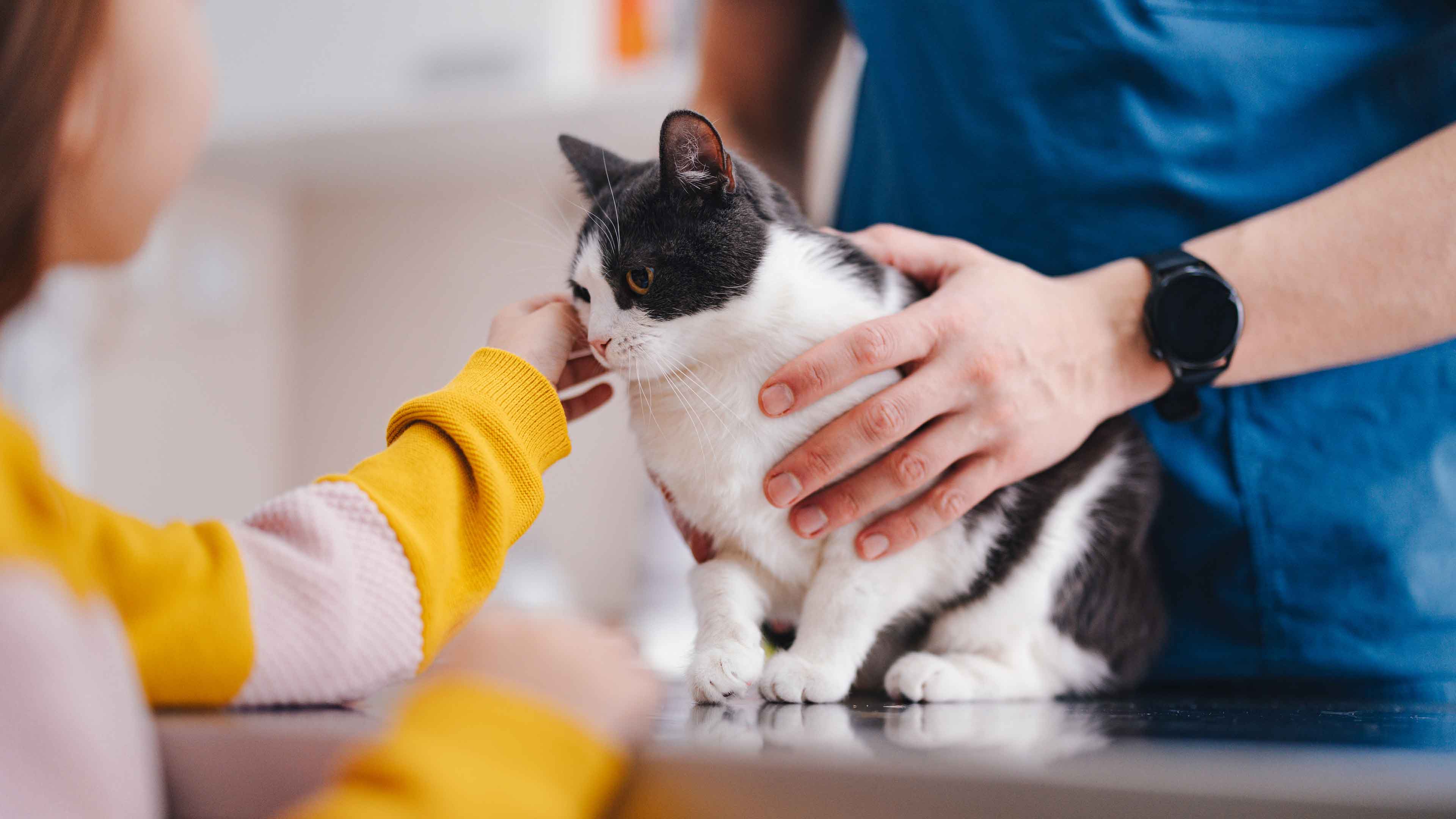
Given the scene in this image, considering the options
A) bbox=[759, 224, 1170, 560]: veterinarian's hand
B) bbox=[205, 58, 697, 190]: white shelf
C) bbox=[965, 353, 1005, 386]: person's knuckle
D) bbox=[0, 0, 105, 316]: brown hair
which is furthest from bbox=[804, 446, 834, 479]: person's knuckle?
bbox=[205, 58, 697, 190]: white shelf

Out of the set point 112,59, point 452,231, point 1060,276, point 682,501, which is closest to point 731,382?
point 682,501

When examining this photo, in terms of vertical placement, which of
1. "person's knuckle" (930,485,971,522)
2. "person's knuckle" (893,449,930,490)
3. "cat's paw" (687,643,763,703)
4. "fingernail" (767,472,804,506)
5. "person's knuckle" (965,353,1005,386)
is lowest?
"cat's paw" (687,643,763,703)

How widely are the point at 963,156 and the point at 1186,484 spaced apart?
40 centimetres

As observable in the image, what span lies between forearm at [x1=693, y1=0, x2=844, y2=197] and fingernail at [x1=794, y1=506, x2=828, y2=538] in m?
0.61

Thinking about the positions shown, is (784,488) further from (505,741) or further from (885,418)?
(505,741)

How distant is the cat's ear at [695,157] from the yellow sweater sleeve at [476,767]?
1.61 feet

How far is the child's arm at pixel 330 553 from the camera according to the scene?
509 mm

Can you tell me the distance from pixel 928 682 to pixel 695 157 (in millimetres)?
482

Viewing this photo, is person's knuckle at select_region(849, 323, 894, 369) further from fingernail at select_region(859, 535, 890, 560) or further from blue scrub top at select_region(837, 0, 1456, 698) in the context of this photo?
blue scrub top at select_region(837, 0, 1456, 698)

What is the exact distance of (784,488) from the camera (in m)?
0.78

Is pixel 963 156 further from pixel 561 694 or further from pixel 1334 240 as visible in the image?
pixel 561 694

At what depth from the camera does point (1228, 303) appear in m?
0.80

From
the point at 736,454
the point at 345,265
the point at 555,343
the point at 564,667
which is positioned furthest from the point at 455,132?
the point at 564,667

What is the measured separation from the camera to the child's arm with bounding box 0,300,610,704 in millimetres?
509
